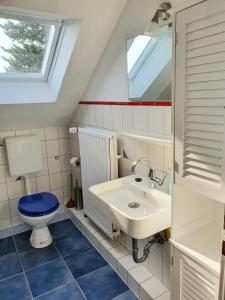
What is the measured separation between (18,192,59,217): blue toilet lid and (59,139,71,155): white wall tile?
60 cm

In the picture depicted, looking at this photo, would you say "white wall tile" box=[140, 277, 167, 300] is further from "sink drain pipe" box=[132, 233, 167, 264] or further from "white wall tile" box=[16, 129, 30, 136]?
"white wall tile" box=[16, 129, 30, 136]

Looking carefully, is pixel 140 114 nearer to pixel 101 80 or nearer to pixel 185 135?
pixel 101 80

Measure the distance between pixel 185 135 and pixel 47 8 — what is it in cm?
127

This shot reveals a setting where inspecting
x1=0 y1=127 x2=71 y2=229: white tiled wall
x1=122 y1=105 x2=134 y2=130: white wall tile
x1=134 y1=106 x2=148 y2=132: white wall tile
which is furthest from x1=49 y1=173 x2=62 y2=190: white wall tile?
x1=134 y1=106 x2=148 y2=132: white wall tile

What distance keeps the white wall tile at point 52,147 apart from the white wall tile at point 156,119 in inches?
59.8

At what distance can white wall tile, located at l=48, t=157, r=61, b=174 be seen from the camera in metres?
2.97

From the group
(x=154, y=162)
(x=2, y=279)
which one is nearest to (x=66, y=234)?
(x=2, y=279)

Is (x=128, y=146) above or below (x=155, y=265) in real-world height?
above

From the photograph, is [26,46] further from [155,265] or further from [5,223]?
[155,265]

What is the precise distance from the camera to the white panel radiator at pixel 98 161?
2100 millimetres

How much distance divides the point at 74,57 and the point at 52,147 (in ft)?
3.99

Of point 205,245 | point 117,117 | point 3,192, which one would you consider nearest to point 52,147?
point 3,192

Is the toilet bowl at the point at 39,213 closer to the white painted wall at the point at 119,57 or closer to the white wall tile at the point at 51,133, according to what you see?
the white wall tile at the point at 51,133

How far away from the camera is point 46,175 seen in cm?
298
